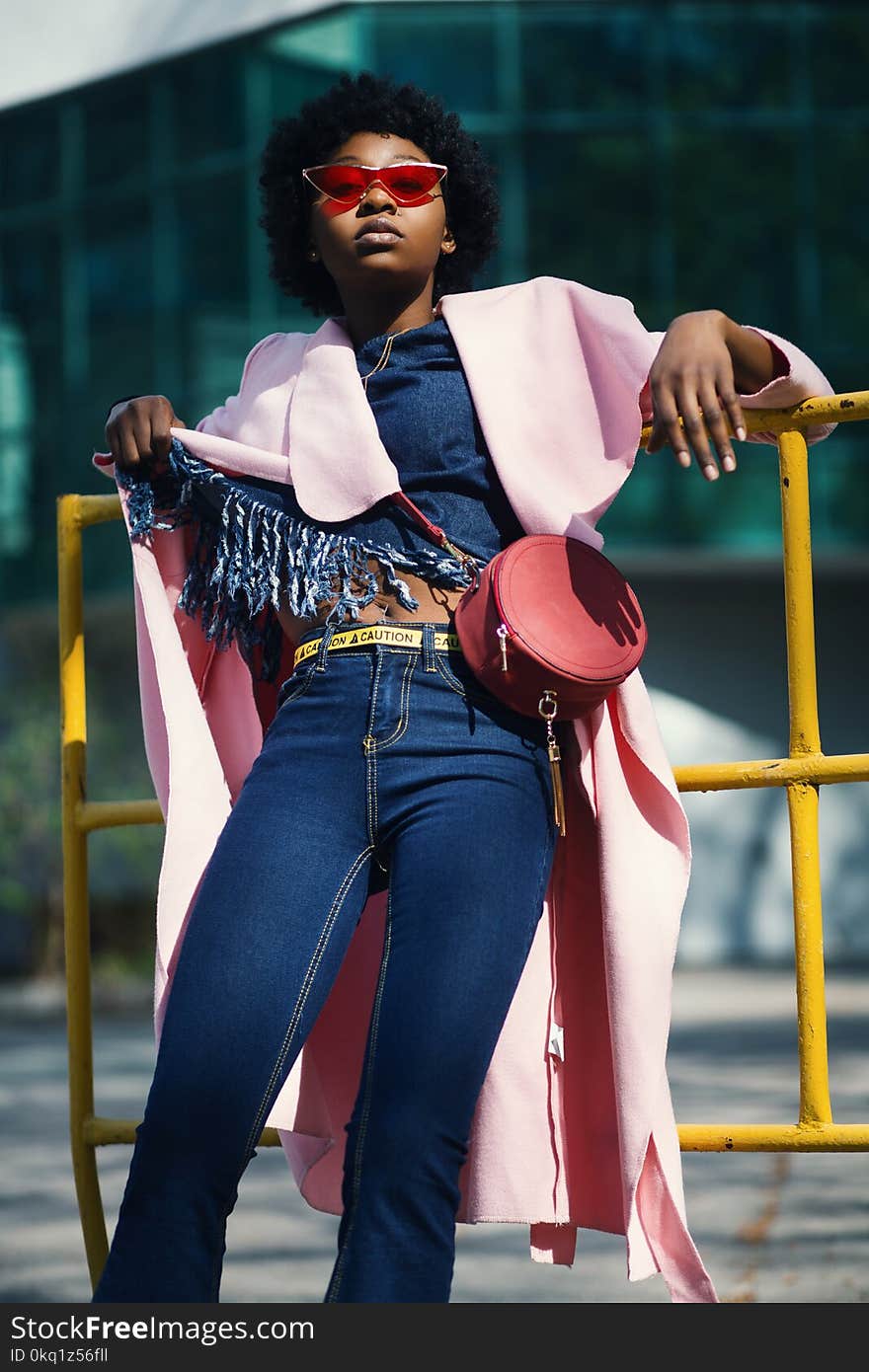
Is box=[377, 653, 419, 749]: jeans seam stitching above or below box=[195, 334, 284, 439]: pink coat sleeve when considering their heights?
below

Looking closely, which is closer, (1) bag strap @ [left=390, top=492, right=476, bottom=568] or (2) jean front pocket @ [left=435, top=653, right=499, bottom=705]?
(2) jean front pocket @ [left=435, top=653, right=499, bottom=705]

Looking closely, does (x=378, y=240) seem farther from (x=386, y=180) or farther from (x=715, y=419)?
(x=715, y=419)

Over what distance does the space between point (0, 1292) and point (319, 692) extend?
1996mm

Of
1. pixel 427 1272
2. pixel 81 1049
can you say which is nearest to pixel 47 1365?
pixel 427 1272

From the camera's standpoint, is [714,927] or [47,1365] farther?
[714,927]

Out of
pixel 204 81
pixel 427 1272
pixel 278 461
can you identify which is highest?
pixel 204 81

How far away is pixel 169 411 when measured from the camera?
8.21ft

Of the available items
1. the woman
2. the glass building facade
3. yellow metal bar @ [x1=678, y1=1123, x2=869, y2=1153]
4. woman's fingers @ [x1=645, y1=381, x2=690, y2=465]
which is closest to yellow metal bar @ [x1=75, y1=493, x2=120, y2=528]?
the woman

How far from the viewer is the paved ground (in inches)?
139

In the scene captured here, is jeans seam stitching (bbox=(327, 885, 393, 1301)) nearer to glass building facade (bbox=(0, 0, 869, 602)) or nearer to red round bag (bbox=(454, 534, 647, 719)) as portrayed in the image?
red round bag (bbox=(454, 534, 647, 719))

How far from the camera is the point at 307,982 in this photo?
2100mm

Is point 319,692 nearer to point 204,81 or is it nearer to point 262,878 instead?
point 262,878

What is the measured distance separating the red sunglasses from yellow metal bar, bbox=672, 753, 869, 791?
0.95 metres

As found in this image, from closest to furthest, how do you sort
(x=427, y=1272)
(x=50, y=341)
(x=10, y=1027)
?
(x=427, y=1272), (x=10, y=1027), (x=50, y=341)
